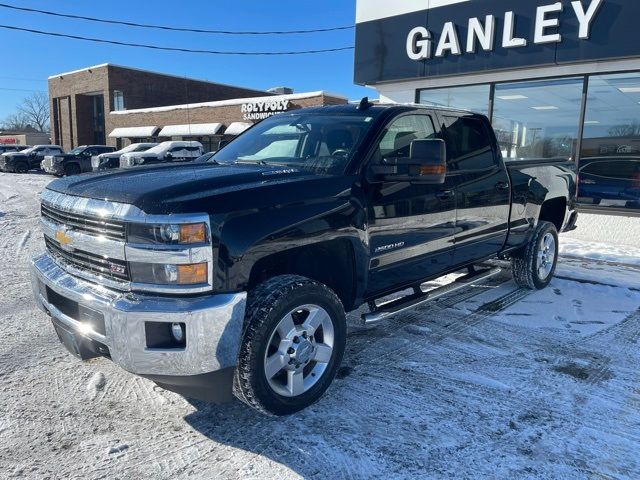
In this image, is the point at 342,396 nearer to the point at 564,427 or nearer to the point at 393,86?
the point at 564,427

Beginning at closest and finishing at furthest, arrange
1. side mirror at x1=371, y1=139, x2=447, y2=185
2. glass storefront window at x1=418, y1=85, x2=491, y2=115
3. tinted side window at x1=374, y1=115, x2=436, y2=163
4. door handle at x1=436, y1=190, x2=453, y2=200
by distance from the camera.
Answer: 1. side mirror at x1=371, y1=139, x2=447, y2=185
2. tinted side window at x1=374, y1=115, x2=436, y2=163
3. door handle at x1=436, y1=190, x2=453, y2=200
4. glass storefront window at x1=418, y1=85, x2=491, y2=115

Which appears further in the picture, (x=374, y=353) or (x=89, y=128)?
(x=89, y=128)

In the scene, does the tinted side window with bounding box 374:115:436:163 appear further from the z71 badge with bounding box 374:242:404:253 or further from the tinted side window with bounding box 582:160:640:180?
the tinted side window with bounding box 582:160:640:180

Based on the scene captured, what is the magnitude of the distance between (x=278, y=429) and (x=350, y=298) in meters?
1.01

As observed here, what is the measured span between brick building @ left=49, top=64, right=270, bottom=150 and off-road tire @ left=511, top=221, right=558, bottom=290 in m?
35.0

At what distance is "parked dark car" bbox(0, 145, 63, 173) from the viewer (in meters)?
28.2

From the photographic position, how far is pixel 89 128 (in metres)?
43.6

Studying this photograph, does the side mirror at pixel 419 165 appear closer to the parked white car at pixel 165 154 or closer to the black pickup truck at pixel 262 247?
the black pickup truck at pixel 262 247

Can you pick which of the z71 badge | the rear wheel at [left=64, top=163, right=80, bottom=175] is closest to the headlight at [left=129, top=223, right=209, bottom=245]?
the z71 badge

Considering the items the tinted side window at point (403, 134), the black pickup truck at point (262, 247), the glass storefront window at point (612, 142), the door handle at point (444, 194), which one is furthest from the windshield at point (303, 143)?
the glass storefront window at point (612, 142)

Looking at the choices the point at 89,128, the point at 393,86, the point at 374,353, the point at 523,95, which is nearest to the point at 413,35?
the point at 393,86

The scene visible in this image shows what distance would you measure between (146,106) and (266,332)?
41031 millimetres

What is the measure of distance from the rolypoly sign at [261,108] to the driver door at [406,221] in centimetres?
2178

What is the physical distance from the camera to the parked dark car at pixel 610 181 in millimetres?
9250
